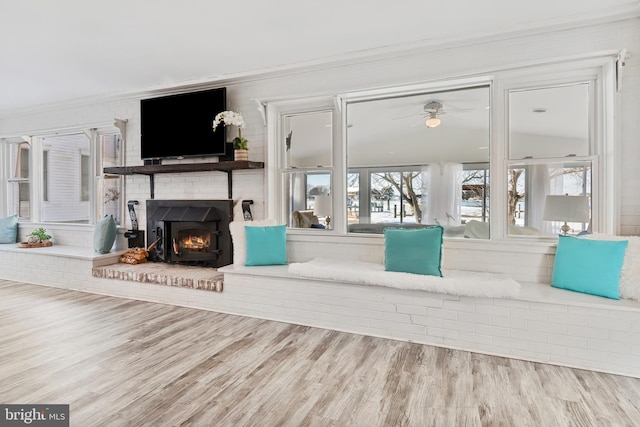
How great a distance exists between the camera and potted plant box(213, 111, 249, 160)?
3984 mm

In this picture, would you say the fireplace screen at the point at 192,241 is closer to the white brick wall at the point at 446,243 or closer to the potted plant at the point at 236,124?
the white brick wall at the point at 446,243

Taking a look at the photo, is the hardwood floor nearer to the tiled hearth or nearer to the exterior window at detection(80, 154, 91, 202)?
the tiled hearth

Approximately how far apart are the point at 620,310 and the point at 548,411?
969 mm

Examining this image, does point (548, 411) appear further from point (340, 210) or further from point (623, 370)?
point (340, 210)

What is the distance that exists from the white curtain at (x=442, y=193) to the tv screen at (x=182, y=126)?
7.71ft

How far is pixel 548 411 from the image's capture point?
195 cm

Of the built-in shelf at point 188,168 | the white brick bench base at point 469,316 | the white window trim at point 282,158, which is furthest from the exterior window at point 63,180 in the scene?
the white brick bench base at point 469,316

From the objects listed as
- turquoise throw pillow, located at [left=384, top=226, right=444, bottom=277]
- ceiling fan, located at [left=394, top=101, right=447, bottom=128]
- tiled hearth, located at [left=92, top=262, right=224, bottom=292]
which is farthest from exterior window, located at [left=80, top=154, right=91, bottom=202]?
ceiling fan, located at [left=394, top=101, right=447, bottom=128]

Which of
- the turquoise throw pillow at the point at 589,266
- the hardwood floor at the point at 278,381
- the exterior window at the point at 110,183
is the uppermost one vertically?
the exterior window at the point at 110,183

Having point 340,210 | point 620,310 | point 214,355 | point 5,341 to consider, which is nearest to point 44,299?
point 5,341

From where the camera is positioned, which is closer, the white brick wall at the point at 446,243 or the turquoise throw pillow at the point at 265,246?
the white brick wall at the point at 446,243

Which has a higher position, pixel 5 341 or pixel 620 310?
pixel 620 310

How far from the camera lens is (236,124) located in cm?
400

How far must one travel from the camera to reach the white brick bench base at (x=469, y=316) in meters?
2.41
